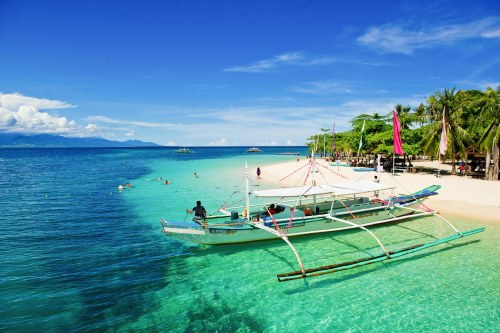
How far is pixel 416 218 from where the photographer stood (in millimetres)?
21172

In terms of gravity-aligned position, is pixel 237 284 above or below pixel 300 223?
below

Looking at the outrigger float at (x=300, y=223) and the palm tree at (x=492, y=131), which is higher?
the palm tree at (x=492, y=131)

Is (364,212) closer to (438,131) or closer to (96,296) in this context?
(96,296)

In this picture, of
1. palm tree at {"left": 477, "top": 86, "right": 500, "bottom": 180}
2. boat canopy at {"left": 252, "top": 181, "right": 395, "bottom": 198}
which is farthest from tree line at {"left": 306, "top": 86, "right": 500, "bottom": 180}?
boat canopy at {"left": 252, "top": 181, "right": 395, "bottom": 198}

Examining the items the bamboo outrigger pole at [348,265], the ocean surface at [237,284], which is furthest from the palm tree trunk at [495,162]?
the bamboo outrigger pole at [348,265]

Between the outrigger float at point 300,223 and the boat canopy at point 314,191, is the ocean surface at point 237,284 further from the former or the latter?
the boat canopy at point 314,191

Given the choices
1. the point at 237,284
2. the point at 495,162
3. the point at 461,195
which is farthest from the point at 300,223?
the point at 495,162

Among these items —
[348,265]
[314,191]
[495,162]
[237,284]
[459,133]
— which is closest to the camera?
[237,284]

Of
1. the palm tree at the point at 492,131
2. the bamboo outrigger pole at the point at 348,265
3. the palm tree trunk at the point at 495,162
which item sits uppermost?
the palm tree at the point at 492,131

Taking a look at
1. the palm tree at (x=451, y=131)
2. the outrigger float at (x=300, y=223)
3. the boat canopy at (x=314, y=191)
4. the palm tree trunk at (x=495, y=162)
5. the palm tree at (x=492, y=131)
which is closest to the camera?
the outrigger float at (x=300, y=223)

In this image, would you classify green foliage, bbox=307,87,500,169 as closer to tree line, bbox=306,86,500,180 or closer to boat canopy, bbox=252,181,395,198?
tree line, bbox=306,86,500,180

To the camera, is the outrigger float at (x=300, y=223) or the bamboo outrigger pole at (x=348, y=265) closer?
the bamboo outrigger pole at (x=348, y=265)

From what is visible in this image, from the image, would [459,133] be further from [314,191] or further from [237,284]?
[237,284]

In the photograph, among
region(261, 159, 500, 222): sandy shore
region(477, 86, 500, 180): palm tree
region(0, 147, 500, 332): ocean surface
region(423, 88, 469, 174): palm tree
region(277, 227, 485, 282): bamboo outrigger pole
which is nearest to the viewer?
region(0, 147, 500, 332): ocean surface
